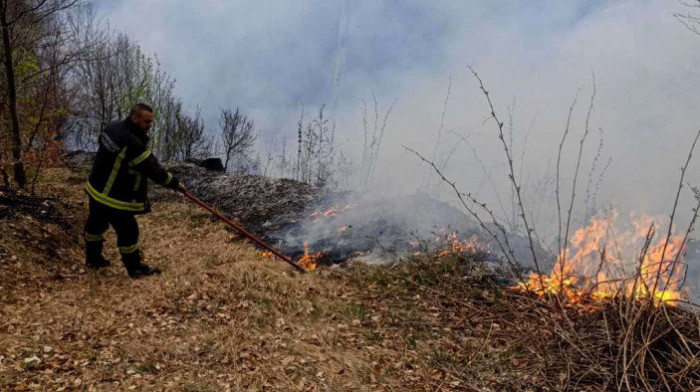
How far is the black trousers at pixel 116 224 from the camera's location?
18.2ft

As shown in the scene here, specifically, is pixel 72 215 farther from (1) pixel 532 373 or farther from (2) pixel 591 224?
(2) pixel 591 224

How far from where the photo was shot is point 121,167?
5.41 meters

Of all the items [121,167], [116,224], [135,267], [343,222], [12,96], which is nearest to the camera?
[121,167]

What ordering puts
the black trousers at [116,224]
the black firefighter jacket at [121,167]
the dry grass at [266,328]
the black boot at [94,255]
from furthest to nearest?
1. the black boot at [94,255]
2. the black trousers at [116,224]
3. the black firefighter jacket at [121,167]
4. the dry grass at [266,328]

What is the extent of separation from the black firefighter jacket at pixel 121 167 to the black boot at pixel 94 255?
2.59 feet

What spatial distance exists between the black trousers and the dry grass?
46 cm

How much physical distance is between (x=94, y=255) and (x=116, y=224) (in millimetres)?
721

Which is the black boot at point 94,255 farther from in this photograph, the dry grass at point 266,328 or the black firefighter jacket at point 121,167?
the black firefighter jacket at point 121,167

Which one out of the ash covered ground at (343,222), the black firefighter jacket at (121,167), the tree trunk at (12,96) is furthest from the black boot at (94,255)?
the ash covered ground at (343,222)

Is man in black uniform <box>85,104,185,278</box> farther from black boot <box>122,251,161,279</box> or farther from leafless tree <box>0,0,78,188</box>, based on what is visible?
leafless tree <box>0,0,78,188</box>

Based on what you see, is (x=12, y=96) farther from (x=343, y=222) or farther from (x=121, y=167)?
(x=343, y=222)

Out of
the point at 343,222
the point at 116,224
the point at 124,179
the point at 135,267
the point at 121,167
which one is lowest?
the point at 135,267

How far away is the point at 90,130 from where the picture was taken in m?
22.6

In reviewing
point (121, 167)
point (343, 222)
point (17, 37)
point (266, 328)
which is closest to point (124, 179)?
point (121, 167)
